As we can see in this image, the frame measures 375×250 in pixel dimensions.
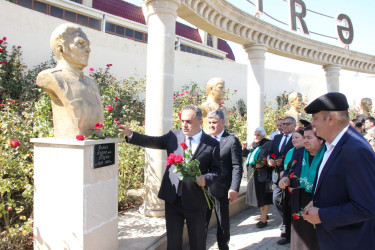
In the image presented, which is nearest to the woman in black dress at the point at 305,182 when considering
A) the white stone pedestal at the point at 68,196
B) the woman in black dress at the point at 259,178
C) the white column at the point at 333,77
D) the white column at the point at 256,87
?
the woman in black dress at the point at 259,178

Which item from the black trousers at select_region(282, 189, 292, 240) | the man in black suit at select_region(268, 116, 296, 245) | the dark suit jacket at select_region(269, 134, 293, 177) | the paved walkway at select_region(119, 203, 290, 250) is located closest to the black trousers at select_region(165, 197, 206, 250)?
the paved walkway at select_region(119, 203, 290, 250)

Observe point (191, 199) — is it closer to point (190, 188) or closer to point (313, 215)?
point (190, 188)

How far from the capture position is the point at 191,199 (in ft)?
9.23

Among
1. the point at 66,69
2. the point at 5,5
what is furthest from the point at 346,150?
the point at 5,5

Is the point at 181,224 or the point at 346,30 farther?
the point at 346,30

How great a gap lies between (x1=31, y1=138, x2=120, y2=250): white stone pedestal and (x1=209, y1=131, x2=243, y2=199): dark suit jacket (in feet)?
4.56

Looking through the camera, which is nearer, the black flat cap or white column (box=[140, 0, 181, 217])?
the black flat cap

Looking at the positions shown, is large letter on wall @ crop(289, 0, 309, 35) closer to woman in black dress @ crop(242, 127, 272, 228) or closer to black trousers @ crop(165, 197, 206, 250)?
woman in black dress @ crop(242, 127, 272, 228)

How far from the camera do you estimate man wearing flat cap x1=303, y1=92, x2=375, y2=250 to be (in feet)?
5.57

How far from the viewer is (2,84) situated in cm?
672

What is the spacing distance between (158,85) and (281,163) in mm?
2206

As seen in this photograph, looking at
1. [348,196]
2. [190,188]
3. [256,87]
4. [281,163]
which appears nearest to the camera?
[348,196]

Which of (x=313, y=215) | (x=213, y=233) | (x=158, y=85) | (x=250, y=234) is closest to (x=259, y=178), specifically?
(x=250, y=234)

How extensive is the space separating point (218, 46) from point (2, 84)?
2205cm
